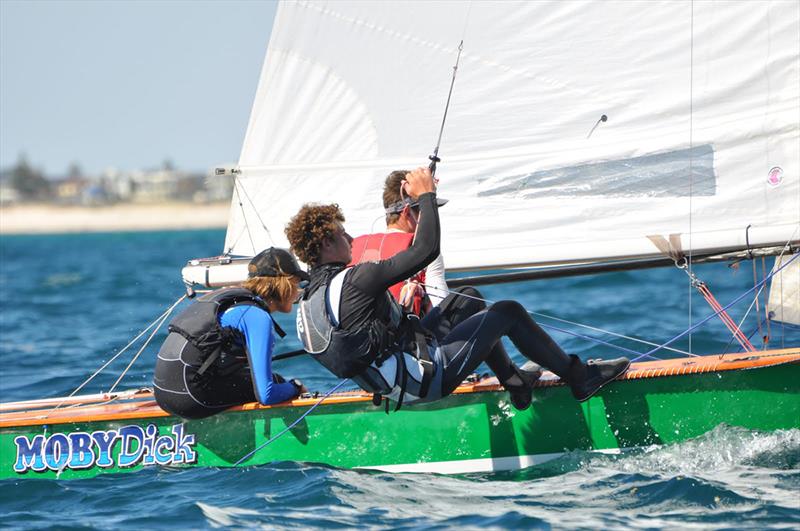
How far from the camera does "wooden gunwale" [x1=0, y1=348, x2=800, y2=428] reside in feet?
15.0

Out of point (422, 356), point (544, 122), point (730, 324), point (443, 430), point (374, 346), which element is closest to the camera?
point (374, 346)

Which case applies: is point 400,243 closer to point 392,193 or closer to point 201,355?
point 392,193

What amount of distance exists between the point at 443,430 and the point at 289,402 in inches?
26.1

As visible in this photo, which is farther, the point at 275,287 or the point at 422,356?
the point at 275,287

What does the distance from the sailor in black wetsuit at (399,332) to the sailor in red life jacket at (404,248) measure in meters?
0.18

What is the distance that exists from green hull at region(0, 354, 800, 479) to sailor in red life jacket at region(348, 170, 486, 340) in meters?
0.36

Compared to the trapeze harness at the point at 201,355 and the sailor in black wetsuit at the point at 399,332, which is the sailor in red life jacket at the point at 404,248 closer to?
the sailor in black wetsuit at the point at 399,332

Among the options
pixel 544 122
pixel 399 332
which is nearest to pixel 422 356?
pixel 399 332

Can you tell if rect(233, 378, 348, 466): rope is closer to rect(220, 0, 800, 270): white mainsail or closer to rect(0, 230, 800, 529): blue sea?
rect(0, 230, 800, 529): blue sea

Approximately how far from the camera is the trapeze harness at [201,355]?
4586mm

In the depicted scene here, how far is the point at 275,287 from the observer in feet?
14.8

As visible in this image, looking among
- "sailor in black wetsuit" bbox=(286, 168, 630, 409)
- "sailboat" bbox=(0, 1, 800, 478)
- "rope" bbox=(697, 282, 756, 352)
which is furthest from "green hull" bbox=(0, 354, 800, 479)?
"rope" bbox=(697, 282, 756, 352)

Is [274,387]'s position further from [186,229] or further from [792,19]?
[186,229]

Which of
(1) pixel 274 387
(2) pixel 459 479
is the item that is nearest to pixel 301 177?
(1) pixel 274 387
